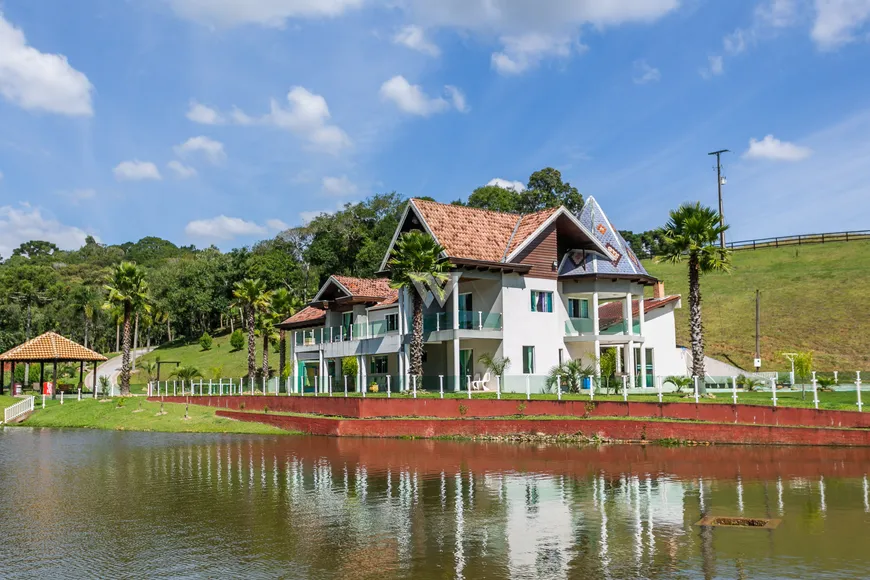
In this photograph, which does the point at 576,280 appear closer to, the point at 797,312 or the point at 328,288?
the point at 328,288

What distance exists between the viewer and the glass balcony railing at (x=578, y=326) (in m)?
41.7

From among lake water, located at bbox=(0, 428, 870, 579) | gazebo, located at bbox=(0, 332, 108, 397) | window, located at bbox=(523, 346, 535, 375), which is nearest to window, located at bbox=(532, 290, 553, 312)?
window, located at bbox=(523, 346, 535, 375)

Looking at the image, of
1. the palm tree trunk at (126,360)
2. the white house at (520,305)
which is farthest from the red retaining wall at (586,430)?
the palm tree trunk at (126,360)

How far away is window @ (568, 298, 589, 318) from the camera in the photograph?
1687 inches

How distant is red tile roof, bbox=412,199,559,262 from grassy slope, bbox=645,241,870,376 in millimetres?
25073

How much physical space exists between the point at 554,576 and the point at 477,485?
26.3 ft

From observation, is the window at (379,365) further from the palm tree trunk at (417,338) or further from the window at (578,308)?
the window at (578,308)

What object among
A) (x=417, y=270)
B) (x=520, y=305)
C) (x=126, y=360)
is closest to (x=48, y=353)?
(x=126, y=360)

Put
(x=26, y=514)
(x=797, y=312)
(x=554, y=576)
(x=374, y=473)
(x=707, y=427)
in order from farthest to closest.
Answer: (x=797, y=312) → (x=707, y=427) → (x=374, y=473) → (x=26, y=514) → (x=554, y=576)

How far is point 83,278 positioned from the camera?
129m

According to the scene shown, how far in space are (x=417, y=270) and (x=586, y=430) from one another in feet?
42.9

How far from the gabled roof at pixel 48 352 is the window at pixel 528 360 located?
3328 centimetres

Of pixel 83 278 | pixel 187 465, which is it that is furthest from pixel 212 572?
pixel 83 278

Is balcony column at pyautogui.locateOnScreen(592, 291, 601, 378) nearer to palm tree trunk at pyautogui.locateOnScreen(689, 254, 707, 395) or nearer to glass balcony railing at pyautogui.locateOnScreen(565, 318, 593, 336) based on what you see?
glass balcony railing at pyautogui.locateOnScreen(565, 318, 593, 336)
